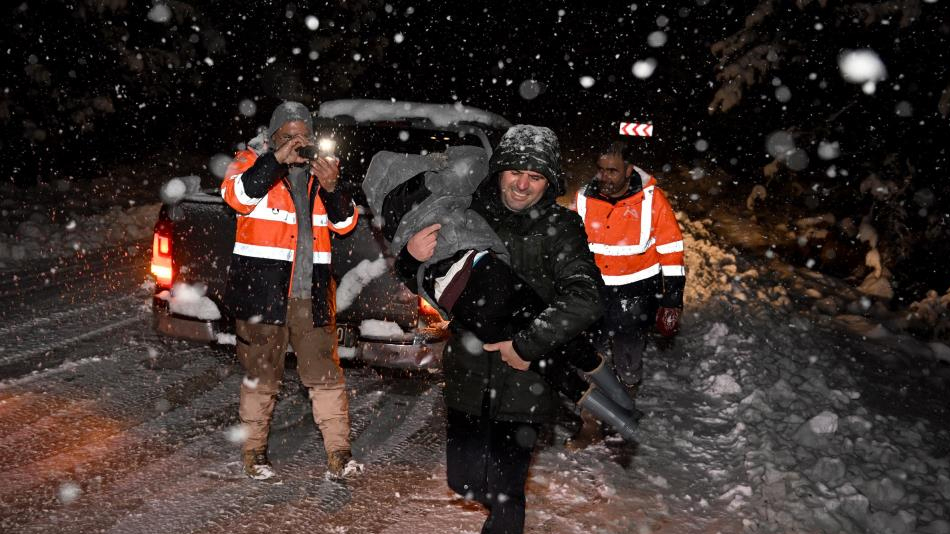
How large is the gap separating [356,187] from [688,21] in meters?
12.0

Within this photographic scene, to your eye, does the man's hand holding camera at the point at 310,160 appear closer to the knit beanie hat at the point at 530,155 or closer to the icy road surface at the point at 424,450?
the knit beanie hat at the point at 530,155

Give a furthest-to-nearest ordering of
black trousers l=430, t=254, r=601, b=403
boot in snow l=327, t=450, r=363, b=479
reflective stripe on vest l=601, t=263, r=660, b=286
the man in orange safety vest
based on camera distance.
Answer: reflective stripe on vest l=601, t=263, r=660, b=286
the man in orange safety vest
boot in snow l=327, t=450, r=363, b=479
black trousers l=430, t=254, r=601, b=403

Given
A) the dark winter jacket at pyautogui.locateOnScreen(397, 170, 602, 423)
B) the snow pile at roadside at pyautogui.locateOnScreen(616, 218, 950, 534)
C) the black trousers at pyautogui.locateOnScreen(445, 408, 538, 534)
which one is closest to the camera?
the dark winter jacket at pyautogui.locateOnScreen(397, 170, 602, 423)

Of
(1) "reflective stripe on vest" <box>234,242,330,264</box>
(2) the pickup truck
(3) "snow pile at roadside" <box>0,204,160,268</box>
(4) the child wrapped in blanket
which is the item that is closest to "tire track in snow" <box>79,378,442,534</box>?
(2) the pickup truck

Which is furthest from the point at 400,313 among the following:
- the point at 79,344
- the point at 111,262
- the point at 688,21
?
the point at 688,21

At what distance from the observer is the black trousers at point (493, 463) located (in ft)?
8.84

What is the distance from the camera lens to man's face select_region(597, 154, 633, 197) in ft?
13.4

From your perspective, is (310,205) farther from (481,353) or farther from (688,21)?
(688,21)

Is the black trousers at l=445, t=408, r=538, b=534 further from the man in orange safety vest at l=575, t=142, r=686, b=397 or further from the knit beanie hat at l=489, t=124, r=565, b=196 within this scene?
the man in orange safety vest at l=575, t=142, r=686, b=397

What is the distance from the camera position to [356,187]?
4.77m

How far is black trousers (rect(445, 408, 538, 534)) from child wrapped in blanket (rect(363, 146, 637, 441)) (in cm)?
29

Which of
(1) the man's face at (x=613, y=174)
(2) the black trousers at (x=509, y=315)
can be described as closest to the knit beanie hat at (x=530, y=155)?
(2) the black trousers at (x=509, y=315)

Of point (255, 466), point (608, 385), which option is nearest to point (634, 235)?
point (608, 385)

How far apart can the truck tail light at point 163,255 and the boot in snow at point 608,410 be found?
3.21 meters
